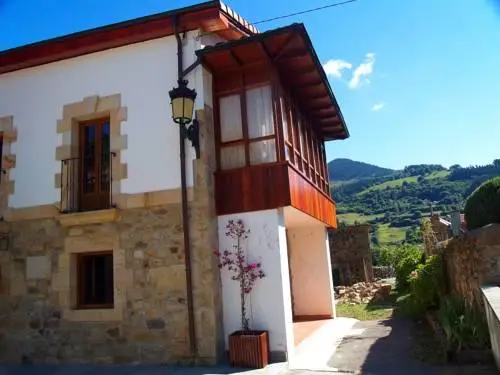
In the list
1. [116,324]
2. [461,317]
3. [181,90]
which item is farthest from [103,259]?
[461,317]

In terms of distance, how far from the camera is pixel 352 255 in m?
19.7

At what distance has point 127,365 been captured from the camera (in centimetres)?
684

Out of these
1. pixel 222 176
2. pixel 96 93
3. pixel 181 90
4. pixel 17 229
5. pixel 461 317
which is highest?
pixel 96 93

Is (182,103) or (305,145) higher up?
(305,145)

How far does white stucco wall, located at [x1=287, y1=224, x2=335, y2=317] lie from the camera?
36.8ft

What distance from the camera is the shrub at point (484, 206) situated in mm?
6602

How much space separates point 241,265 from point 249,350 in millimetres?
1282

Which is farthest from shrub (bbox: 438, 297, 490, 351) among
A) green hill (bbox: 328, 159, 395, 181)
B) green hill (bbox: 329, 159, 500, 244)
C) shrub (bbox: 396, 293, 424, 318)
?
green hill (bbox: 328, 159, 395, 181)

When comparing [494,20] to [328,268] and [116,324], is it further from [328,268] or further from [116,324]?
[328,268]

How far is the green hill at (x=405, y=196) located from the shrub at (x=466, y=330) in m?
55.5

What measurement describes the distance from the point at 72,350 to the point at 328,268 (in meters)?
6.56

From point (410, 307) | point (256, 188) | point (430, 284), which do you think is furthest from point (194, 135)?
point (410, 307)

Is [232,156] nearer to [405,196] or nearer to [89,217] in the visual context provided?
[89,217]

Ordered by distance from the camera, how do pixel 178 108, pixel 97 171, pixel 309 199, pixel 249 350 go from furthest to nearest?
pixel 309 199 < pixel 97 171 < pixel 178 108 < pixel 249 350
